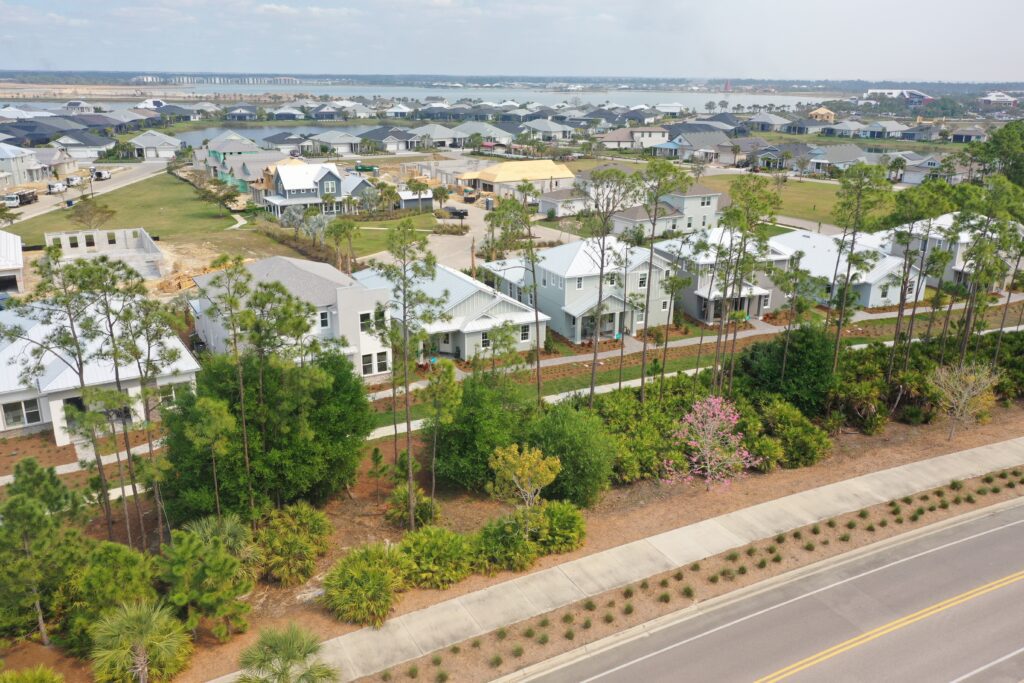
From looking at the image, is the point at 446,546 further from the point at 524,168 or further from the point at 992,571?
the point at 524,168

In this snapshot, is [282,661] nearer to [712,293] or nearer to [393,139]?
[712,293]

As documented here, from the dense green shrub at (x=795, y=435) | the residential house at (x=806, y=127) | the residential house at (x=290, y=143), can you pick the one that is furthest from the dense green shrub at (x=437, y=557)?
the residential house at (x=806, y=127)

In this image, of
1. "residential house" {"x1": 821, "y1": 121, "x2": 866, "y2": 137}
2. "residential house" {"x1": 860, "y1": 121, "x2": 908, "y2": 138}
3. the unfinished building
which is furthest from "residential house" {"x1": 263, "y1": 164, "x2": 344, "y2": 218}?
"residential house" {"x1": 860, "y1": 121, "x2": 908, "y2": 138}

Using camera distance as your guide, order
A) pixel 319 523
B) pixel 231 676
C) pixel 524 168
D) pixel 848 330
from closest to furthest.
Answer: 1. pixel 231 676
2. pixel 319 523
3. pixel 848 330
4. pixel 524 168

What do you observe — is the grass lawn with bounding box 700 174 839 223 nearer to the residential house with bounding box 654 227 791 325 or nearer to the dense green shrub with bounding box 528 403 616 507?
the residential house with bounding box 654 227 791 325

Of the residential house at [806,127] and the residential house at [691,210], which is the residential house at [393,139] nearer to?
the residential house at [691,210]

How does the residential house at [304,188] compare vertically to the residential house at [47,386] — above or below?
above

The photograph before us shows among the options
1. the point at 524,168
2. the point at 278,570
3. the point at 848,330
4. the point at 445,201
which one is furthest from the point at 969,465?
the point at 524,168
